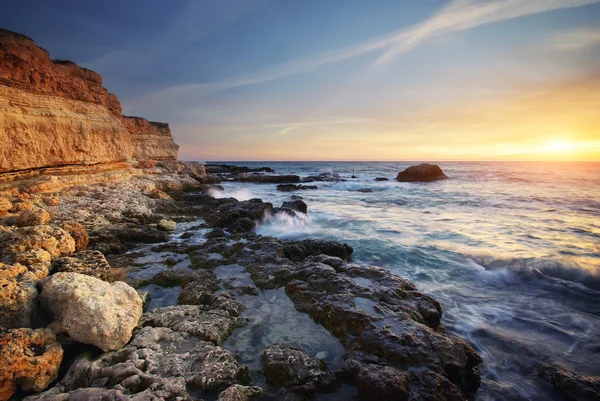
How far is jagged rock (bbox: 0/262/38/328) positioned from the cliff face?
29.1 ft

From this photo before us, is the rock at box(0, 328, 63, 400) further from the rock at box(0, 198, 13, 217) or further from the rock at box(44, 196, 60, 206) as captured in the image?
the rock at box(44, 196, 60, 206)

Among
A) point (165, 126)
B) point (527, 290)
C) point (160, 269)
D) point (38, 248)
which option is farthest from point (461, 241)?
point (165, 126)

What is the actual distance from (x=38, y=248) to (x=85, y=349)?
2547 mm

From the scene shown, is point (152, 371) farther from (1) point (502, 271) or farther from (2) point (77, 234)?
(1) point (502, 271)

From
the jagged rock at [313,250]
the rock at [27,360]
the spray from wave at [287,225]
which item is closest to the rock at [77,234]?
the rock at [27,360]

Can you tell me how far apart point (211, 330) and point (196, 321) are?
13.8 inches

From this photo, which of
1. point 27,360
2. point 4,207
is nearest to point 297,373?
point 27,360

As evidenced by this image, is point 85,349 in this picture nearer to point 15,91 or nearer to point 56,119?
point 15,91

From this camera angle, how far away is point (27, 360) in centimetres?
268

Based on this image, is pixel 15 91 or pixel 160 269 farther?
pixel 15 91

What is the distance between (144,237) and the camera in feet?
26.5

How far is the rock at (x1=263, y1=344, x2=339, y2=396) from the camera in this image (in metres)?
3.05

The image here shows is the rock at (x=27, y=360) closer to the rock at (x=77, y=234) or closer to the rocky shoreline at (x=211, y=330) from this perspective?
the rocky shoreline at (x=211, y=330)

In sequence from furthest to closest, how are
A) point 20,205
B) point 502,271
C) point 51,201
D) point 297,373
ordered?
1. point 51,201
2. point 20,205
3. point 502,271
4. point 297,373
